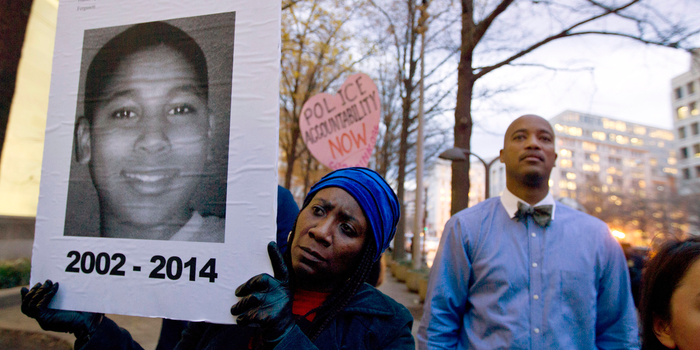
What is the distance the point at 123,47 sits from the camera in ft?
4.99

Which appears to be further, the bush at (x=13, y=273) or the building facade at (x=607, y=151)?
the building facade at (x=607, y=151)

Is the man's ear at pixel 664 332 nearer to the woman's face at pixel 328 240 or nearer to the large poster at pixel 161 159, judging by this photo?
the woman's face at pixel 328 240

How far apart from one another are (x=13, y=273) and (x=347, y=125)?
703cm

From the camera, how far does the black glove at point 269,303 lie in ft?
3.83

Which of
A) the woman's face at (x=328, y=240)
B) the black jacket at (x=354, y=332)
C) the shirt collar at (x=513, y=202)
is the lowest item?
the black jacket at (x=354, y=332)

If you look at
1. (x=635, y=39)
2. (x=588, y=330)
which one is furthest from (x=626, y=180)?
(x=588, y=330)

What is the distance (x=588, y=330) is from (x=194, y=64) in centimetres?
215

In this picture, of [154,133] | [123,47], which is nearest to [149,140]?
[154,133]

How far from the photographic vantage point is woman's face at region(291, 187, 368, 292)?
4.30 feet

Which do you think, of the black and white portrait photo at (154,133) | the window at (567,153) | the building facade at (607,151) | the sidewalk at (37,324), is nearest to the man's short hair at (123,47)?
the black and white portrait photo at (154,133)

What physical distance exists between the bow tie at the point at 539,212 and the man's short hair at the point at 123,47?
1842 mm

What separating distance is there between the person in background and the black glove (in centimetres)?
126

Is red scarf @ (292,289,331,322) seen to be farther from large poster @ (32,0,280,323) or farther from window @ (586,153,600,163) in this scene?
window @ (586,153,600,163)

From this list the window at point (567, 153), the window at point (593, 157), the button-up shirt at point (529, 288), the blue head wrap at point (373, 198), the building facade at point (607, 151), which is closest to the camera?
the blue head wrap at point (373, 198)
